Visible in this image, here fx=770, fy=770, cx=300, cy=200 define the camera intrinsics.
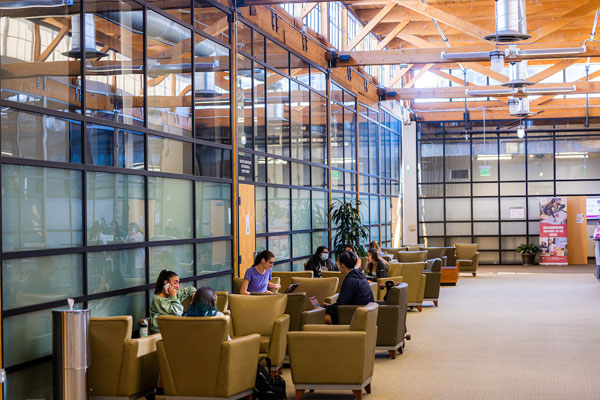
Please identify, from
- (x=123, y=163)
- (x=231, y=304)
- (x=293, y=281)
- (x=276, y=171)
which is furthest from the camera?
(x=276, y=171)

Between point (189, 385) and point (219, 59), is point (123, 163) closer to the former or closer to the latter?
point (189, 385)

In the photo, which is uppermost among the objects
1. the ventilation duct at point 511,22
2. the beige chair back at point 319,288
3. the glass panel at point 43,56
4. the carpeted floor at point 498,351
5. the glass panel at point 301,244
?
the ventilation duct at point 511,22

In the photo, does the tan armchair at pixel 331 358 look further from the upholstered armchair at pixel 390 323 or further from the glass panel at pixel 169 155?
the glass panel at pixel 169 155

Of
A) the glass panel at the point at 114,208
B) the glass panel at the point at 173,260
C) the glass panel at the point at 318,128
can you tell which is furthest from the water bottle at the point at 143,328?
the glass panel at the point at 318,128

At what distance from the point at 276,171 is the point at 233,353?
6292 mm

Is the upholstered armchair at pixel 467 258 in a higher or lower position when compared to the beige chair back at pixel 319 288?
lower

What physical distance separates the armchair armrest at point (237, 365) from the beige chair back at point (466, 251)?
1588cm

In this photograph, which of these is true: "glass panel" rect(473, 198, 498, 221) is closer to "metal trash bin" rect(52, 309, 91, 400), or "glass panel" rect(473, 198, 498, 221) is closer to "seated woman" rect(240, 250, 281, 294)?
"seated woman" rect(240, 250, 281, 294)

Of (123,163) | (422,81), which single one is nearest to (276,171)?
(123,163)

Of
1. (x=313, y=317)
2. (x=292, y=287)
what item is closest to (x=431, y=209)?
(x=292, y=287)

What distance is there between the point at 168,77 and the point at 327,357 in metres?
3.73

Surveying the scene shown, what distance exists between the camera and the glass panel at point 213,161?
929 cm

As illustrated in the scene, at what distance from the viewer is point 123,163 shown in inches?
294

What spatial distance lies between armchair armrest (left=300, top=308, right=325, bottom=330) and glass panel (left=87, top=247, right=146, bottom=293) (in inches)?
65.5
